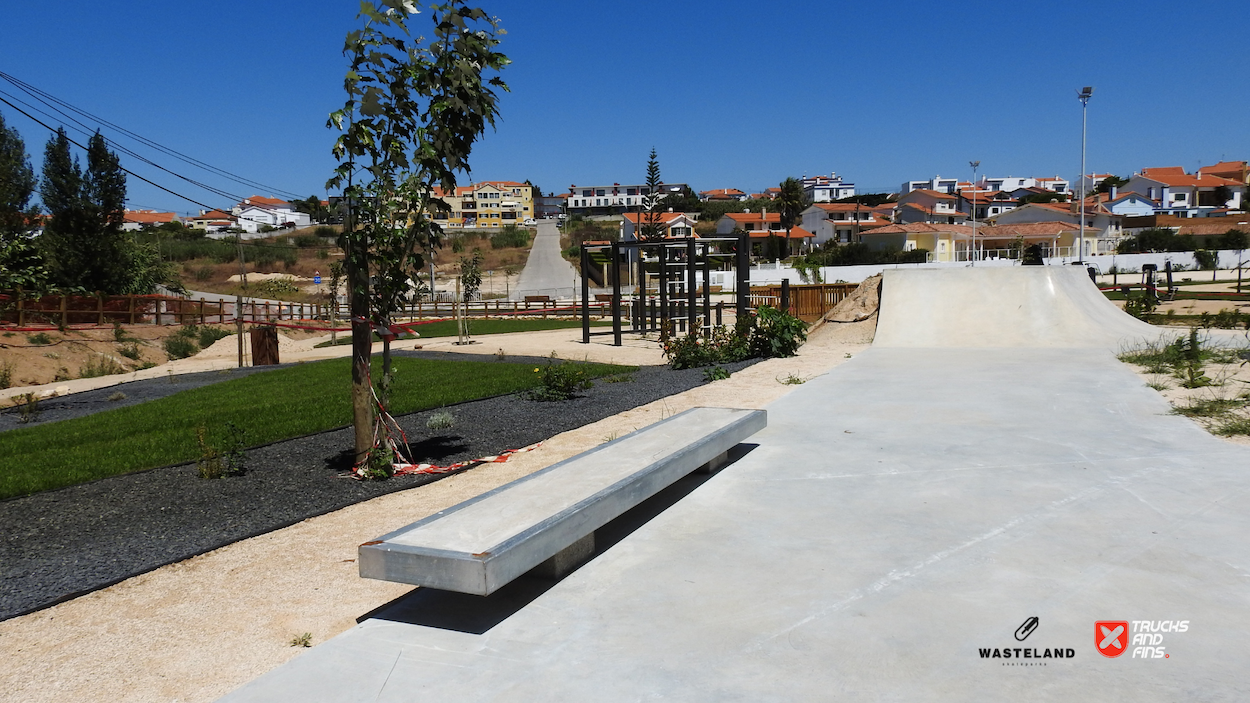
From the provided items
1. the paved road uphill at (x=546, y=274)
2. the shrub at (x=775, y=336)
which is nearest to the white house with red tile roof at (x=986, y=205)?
the paved road uphill at (x=546, y=274)

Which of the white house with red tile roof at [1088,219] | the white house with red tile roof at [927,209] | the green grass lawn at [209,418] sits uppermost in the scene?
the white house with red tile roof at [927,209]

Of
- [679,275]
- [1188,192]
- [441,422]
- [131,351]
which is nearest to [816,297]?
[679,275]

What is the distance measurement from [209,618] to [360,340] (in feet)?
10.0

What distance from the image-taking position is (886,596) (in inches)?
150

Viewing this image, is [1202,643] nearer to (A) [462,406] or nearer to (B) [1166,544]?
(B) [1166,544]

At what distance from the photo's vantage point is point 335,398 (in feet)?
36.6

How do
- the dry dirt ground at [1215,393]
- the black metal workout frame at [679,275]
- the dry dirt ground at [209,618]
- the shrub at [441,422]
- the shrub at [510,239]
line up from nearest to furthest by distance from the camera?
the dry dirt ground at [209,618] → the dry dirt ground at [1215,393] → the shrub at [441,422] → the black metal workout frame at [679,275] → the shrub at [510,239]

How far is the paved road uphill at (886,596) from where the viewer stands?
3.06 m

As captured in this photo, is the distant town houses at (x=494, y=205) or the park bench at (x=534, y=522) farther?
the distant town houses at (x=494, y=205)

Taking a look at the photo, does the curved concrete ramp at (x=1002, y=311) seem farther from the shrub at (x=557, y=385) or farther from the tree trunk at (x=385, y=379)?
the tree trunk at (x=385, y=379)

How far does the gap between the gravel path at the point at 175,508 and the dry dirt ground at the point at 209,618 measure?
0.66 ft

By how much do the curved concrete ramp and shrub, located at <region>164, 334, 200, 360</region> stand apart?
21224mm

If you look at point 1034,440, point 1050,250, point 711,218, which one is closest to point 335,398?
point 1034,440

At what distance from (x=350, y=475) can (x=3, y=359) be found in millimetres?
18747
